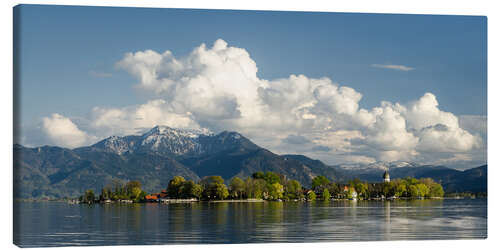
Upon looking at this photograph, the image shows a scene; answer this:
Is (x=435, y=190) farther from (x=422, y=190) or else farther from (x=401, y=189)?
(x=401, y=189)

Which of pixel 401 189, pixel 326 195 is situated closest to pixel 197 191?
pixel 326 195

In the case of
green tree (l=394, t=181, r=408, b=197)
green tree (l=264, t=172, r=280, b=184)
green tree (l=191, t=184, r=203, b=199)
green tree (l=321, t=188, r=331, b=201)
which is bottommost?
green tree (l=321, t=188, r=331, b=201)

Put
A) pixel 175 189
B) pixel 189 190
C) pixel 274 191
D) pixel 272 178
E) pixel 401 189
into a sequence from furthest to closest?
pixel 401 189
pixel 272 178
pixel 274 191
pixel 175 189
pixel 189 190

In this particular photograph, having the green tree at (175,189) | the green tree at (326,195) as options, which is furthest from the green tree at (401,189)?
the green tree at (175,189)

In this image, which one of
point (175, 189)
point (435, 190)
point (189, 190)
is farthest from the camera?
point (435, 190)

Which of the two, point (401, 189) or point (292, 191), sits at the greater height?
point (292, 191)

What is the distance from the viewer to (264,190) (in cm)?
8038

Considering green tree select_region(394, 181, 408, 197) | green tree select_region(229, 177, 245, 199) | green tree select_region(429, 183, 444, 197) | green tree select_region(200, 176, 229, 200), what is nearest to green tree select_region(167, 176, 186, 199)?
green tree select_region(200, 176, 229, 200)

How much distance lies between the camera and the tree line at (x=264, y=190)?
7656cm

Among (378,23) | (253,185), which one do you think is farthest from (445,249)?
(253,185)

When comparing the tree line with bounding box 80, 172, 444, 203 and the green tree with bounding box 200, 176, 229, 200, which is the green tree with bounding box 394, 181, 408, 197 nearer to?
the tree line with bounding box 80, 172, 444, 203

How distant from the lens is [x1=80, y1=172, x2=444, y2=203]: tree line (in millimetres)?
76562

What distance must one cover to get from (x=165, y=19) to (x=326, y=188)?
76431mm

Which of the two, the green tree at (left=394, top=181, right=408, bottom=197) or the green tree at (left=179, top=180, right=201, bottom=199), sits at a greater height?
the green tree at (left=179, top=180, right=201, bottom=199)
